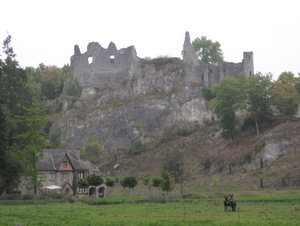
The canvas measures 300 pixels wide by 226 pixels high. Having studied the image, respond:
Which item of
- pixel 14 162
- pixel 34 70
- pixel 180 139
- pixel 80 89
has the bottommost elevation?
pixel 14 162

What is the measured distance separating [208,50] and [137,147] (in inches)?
1457

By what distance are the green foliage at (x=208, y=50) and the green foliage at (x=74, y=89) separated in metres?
30.8

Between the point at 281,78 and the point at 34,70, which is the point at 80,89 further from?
the point at 281,78

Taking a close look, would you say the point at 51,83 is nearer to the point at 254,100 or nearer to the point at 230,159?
the point at 254,100

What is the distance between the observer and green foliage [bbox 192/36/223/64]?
10381 centimetres

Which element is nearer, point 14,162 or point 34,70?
point 14,162

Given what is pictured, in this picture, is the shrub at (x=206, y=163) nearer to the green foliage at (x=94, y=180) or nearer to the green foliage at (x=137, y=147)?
the green foliage at (x=137, y=147)

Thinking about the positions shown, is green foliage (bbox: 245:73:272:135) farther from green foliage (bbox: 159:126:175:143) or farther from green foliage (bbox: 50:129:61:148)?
green foliage (bbox: 50:129:61:148)

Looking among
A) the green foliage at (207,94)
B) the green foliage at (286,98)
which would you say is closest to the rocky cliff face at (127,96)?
the green foliage at (207,94)

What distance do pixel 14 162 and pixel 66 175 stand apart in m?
21.9

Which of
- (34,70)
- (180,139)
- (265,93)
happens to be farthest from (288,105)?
(34,70)

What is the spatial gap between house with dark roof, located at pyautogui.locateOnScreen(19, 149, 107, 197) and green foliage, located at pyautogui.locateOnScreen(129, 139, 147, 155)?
496 inches

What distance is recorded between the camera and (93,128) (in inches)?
3344

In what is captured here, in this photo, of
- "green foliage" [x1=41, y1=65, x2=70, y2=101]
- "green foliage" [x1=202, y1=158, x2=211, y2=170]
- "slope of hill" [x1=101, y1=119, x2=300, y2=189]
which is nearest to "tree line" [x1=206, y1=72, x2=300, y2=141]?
"slope of hill" [x1=101, y1=119, x2=300, y2=189]
